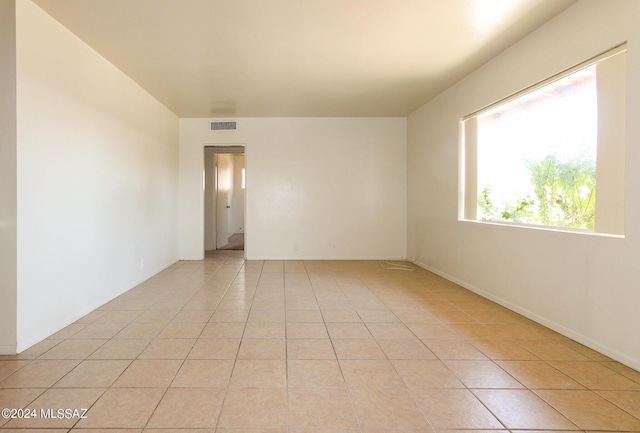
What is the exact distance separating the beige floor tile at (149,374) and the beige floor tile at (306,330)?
94cm

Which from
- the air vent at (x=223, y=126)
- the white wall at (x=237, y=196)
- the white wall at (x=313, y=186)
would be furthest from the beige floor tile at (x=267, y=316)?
the white wall at (x=237, y=196)

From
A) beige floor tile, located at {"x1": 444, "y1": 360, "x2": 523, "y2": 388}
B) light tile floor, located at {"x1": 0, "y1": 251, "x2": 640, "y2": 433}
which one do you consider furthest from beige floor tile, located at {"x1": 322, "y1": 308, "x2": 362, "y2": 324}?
beige floor tile, located at {"x1": 444, "y1": 360, "x2": 523, "y2": 388}

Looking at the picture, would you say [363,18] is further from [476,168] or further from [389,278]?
[389,278]

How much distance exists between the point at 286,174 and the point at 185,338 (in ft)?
13.9

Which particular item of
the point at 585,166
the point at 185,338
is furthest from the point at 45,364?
the point at 585,166

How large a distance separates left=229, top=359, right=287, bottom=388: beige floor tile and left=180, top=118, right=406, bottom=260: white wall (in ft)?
14.1

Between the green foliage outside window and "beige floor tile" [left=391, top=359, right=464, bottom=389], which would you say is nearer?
"beige floor tile" [left=391, top=359, right=464, bottom=389]

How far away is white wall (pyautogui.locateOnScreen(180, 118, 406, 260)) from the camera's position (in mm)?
6516

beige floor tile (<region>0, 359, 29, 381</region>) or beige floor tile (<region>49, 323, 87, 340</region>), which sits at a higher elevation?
beige floor tile (<region>49, 323, 87, 340</region>)

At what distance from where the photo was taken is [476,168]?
4359 millimetres

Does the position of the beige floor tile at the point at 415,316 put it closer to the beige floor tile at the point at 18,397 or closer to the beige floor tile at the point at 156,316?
the beige floor tile at the point at 156,316

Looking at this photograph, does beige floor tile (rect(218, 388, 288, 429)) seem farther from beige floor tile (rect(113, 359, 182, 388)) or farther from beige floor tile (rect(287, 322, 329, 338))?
beige floor tile (rect(287, 322, 329, 338))

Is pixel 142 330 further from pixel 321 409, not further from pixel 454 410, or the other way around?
pixel 454 410

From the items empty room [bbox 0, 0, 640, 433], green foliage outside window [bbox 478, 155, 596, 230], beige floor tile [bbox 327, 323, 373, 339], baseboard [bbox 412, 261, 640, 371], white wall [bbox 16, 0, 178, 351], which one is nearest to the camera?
empty room [bbox 0, 0, 640, 433]
